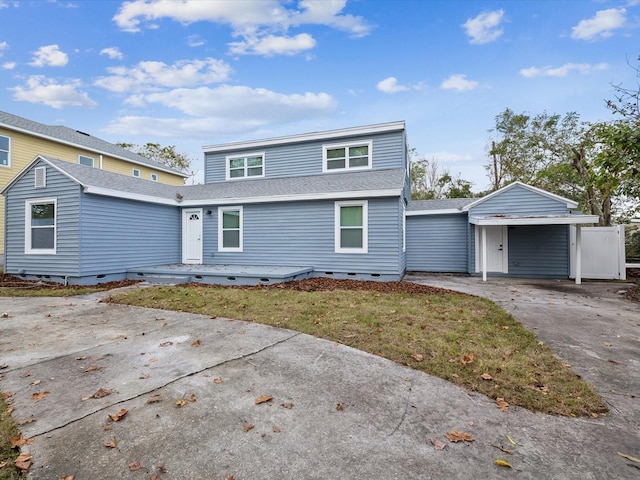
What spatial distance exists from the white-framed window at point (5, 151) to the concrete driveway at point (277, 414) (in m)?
15.1

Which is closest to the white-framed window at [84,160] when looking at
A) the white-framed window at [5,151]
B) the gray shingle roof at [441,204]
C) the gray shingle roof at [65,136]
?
the gray shingle roof at [65,136]

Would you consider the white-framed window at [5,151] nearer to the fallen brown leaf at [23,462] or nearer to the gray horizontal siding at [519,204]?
the fallen brown leaf at [23,462]

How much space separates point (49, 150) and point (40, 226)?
996 cm

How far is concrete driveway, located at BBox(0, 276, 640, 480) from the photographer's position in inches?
82.0

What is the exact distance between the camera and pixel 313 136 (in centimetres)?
1351

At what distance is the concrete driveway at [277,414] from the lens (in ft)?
6.83

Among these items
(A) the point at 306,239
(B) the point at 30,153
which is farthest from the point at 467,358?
(B) the point at 30,153

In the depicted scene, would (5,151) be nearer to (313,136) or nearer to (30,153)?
(30,153)

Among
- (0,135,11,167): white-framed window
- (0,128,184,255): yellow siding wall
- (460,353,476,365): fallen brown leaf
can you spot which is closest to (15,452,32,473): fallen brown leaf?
(460,353,476,365): fallen brown leaf

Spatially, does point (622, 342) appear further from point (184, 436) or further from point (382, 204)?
point (382, 204)

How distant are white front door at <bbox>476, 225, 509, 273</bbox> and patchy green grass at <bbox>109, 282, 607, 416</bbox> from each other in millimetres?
5361

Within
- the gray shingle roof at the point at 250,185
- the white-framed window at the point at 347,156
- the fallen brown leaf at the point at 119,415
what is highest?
the white-framed window at the point at 347,156

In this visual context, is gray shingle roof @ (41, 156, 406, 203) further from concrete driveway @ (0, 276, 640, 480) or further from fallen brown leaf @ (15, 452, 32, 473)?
fallen brown leaf @ (15, 452, 32, 473)

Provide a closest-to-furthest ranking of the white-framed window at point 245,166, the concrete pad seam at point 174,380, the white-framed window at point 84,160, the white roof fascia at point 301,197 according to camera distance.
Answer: the concrete pad seam at point 174,380 → the white roof fascia at point 301,197 → the white-framed window at point 245,166 → the white-framed window at point 84,160
